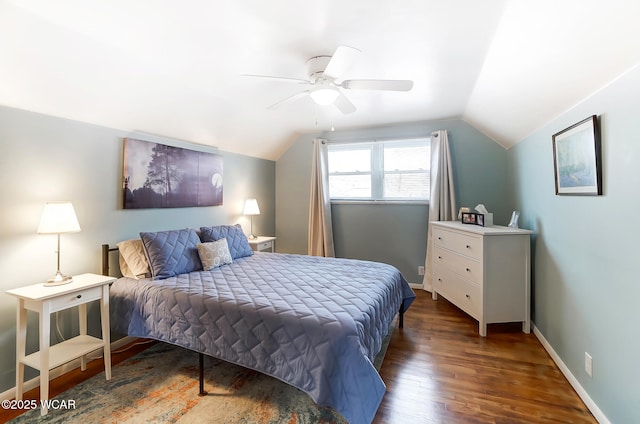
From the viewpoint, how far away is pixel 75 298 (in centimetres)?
191

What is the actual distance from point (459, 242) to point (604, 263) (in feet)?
4.86

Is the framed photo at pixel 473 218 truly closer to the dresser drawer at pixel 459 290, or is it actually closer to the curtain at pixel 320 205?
the dresser drawer at pixel 459 290

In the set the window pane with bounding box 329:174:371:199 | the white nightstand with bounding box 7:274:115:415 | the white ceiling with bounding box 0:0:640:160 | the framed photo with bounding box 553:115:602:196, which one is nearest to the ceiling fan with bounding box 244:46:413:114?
the white ceiling with bounding box 0:0:640:160

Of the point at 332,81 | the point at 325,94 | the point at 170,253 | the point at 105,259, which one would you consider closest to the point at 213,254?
the point at 170,253

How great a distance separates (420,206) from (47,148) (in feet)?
13.3

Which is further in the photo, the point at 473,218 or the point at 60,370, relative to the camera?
the point at 473,218

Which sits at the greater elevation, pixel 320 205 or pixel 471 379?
pixel 320 205

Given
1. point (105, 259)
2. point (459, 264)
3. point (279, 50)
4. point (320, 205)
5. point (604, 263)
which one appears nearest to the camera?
point (604, 263)

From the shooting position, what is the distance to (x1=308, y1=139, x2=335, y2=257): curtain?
175 inches

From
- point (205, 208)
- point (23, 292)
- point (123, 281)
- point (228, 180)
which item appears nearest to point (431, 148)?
point (228, 180)

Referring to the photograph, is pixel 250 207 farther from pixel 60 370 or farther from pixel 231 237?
pixel 60 370

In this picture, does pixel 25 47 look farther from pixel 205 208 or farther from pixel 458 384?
pixel 458 384

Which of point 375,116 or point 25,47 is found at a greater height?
point 375,116

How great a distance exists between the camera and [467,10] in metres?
1.64
